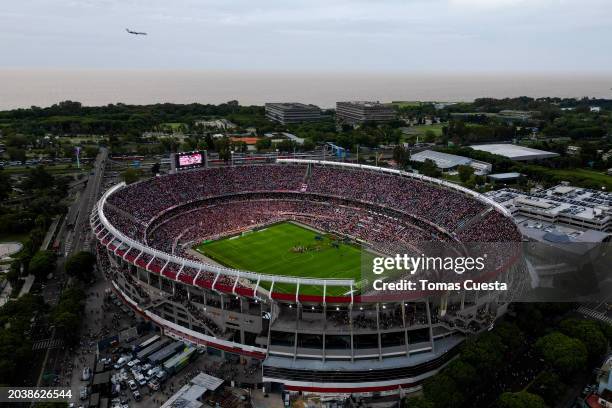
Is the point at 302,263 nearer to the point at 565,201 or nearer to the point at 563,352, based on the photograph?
the point at 563,352

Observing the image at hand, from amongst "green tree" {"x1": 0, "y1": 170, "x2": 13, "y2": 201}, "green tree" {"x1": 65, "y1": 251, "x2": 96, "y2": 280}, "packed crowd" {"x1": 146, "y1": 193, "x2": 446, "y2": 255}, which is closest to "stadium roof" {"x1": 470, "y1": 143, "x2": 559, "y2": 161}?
"packed crowd" {"x1": 146, "y1": 193, "x2": 446, "y2": 255}

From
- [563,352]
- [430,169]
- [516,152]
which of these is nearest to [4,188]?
[430,169]

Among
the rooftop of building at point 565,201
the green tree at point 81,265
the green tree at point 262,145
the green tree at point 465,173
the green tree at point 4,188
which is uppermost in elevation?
the green tree at point 262,145

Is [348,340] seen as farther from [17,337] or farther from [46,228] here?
[46,228]

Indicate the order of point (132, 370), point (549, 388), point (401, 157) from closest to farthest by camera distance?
point (549, 388) → point (132, 370) → point (401, 157)

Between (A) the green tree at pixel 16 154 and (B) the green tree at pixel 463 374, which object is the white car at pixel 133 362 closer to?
(B) the green tree at pixel 463 374

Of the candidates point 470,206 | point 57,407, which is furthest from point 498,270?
point 57,407

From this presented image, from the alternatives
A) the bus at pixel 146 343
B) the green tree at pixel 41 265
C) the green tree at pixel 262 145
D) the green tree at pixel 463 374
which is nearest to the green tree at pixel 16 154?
the green tree at pixel 262 145
